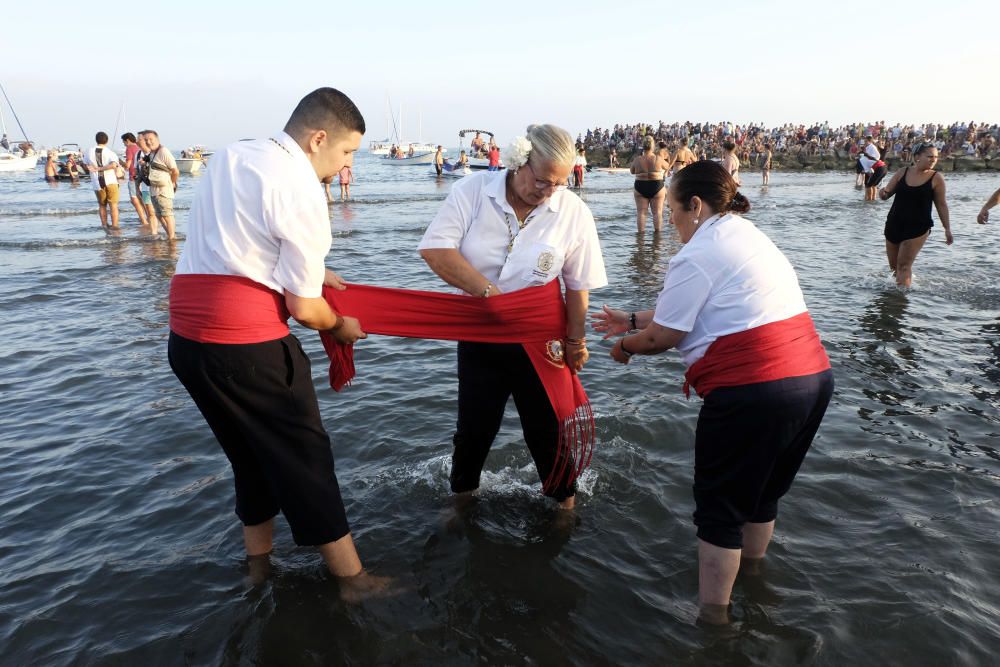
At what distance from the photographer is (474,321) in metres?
3.28

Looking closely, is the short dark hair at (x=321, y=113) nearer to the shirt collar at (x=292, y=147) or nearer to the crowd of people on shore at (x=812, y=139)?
the shirt collar at (x=292, y=147)

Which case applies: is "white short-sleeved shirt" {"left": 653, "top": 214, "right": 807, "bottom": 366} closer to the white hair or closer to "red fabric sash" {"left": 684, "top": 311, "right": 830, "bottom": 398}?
"red fabric sash" {"left": 684, "top": 311, "right": 830, "bottom": 398}

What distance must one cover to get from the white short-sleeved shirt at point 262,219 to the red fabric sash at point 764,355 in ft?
5.59

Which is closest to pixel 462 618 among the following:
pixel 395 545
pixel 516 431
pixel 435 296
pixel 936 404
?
pixel 395 545

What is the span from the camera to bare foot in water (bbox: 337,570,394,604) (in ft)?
10.6

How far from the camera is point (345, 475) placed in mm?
4570

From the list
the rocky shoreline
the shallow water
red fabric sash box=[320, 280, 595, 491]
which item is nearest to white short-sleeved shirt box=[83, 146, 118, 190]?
the shallow water

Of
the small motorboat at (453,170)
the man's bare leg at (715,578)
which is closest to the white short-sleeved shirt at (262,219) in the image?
the man's bare leg at (715,578)

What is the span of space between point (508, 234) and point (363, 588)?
200 cm

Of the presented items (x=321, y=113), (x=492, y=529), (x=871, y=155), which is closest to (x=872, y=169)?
(x=871, y=155)

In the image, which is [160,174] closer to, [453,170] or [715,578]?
[715,578]

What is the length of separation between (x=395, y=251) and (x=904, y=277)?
9.31 metres

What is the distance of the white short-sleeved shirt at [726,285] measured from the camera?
2600 millimetres

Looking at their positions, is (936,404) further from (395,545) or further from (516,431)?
(395,545)
